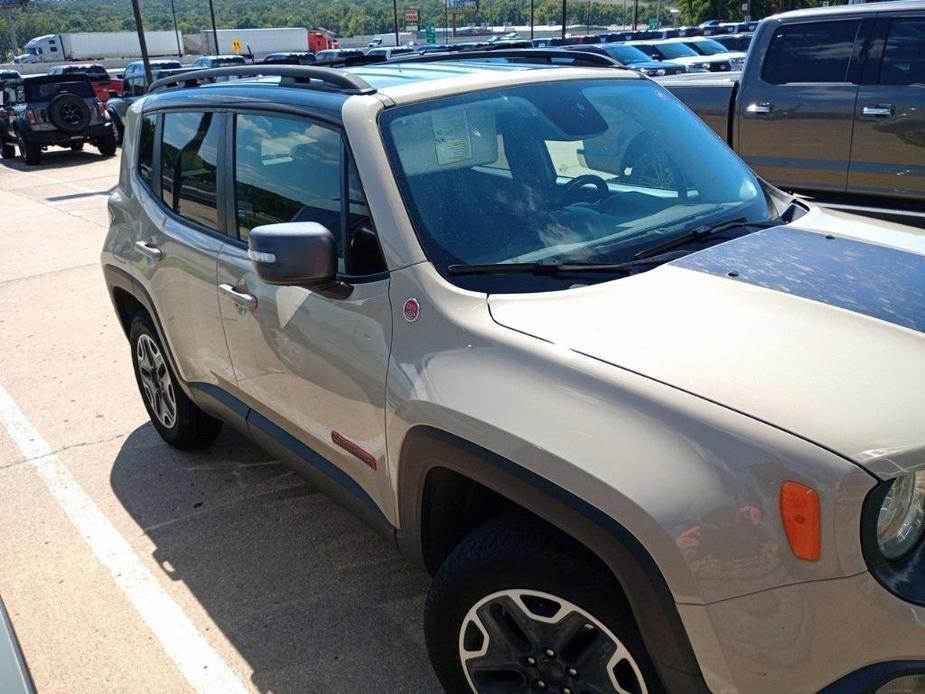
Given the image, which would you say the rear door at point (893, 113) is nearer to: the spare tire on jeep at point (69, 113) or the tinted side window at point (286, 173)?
the tinted side window at point (286, 173)

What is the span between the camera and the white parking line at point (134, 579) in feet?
9.23

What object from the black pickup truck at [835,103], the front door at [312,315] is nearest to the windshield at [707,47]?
the black pickup truck at [835,103]

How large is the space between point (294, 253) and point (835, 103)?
5.56 meters

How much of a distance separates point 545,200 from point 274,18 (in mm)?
137854

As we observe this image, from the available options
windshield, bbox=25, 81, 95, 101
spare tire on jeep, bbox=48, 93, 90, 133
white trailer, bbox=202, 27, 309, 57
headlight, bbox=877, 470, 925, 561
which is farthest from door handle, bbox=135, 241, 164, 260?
white trailer, bbox=202, 27, 309, 57

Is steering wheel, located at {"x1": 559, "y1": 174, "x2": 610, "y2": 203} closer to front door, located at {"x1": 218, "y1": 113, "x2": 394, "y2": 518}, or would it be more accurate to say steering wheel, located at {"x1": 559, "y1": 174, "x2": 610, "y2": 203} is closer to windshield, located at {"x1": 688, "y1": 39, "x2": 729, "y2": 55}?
front door, located at {"x1": 218, "y1": 113, "x2": 394, "y2": 518}

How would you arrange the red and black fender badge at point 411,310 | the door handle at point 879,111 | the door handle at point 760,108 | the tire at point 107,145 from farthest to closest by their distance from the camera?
1. the tire at point 107,145
2. the door handle at point 760,108
3. the door handle at point 879,111
4. the red and black fender badge at point 411,310

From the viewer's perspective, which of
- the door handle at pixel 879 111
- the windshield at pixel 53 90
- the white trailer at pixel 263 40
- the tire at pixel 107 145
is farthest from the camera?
the white trailer at pixel 263 40

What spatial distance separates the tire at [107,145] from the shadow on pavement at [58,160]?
240 mm

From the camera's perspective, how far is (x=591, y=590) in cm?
188

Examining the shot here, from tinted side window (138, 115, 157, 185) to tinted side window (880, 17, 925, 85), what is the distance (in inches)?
206

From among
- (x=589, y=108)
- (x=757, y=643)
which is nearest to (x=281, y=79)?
(x=589, y=108)

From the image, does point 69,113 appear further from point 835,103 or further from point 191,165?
point 191,165

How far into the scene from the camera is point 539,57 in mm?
3443
